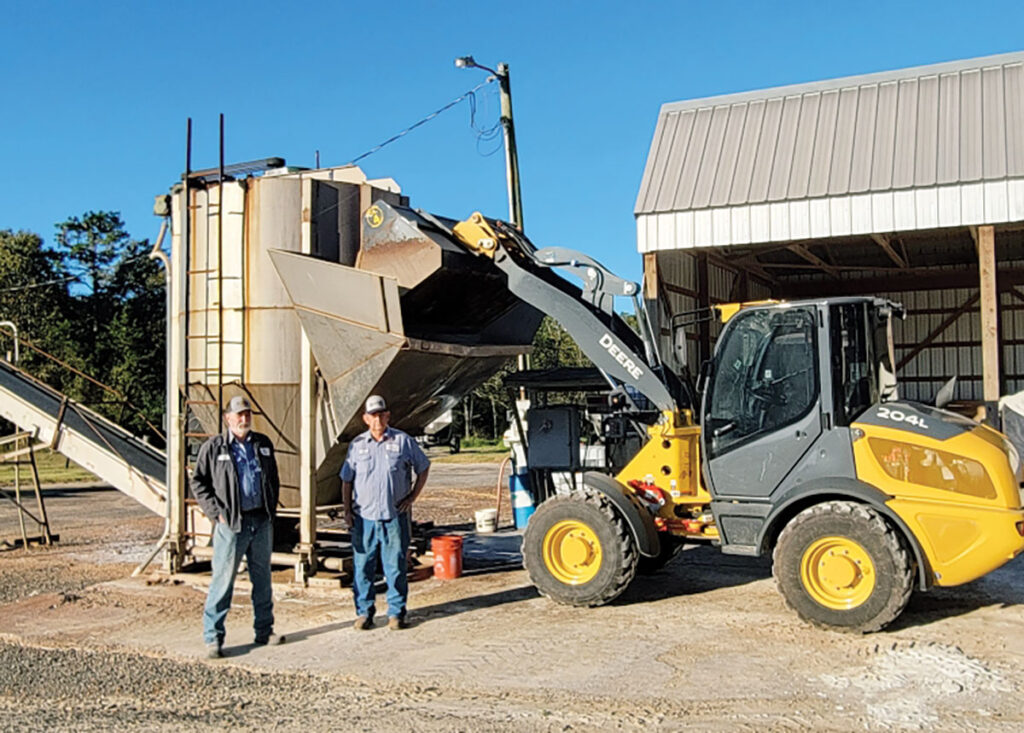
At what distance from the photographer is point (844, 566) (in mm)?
7184

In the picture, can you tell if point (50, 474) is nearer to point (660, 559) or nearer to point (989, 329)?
point (660, 559)

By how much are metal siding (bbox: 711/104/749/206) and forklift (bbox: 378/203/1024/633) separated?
539cm

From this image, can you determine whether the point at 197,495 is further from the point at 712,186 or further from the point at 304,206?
the point at 712,186

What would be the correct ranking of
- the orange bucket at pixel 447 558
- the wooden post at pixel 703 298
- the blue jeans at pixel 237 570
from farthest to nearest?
the wooden post at pixel 703 298, the orange bucket at pixel 447 558, the blue jeans at pixel 237 570

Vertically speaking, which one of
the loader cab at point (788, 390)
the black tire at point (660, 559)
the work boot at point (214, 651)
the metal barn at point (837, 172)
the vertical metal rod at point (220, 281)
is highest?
the metal barn at point (837, 172)

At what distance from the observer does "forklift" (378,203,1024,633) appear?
7.08m

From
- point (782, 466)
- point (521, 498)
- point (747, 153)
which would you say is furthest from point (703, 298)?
point (782, 466)

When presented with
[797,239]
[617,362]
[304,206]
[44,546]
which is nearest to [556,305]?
[617,362]

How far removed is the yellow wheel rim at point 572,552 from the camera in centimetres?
822

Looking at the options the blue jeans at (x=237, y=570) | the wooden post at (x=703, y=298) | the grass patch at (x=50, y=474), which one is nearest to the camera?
the blue jeans at (x=237, y=570)

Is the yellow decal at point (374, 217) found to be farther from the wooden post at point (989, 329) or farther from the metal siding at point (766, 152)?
the wooden post at point (989, 329)

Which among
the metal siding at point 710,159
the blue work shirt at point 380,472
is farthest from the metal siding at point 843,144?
the blue work shirt at point 380,472

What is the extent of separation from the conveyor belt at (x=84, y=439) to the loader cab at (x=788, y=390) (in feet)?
19.4

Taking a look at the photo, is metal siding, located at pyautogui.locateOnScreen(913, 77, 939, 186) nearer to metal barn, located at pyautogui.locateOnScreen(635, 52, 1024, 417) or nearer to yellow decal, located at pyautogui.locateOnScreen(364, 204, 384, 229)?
metal barn, located at pyautogui.locateOnScreen(635, 52, 1024, 417)
